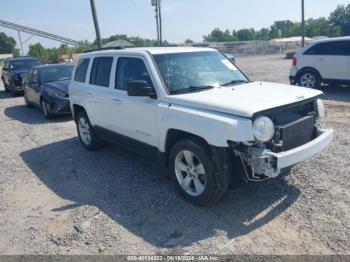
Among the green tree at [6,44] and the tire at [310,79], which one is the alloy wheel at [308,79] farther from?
the green tree at [6,44]

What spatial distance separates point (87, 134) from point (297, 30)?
4139 inches

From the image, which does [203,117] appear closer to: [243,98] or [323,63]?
[243,98]

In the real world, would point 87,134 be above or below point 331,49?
below

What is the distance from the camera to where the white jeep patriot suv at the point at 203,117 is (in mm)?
3547

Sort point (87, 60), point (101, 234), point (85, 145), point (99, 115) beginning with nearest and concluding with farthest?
point (101, 234) < point (99, 115) < point (87, 60) < point (85, 145)

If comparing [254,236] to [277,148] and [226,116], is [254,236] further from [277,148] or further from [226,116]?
[226,116]

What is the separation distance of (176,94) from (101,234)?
6.29ft

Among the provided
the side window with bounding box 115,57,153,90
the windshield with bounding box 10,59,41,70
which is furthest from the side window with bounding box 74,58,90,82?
the windshield with bounding box 10,59,41,70

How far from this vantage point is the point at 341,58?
34.6 feet

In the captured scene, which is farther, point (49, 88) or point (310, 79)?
point (310, 79)

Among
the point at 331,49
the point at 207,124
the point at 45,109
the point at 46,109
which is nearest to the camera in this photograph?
the point at 207,124

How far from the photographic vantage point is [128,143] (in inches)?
207

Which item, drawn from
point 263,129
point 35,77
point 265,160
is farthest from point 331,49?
point 35,77

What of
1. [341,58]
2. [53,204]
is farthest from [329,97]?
[53,204]
